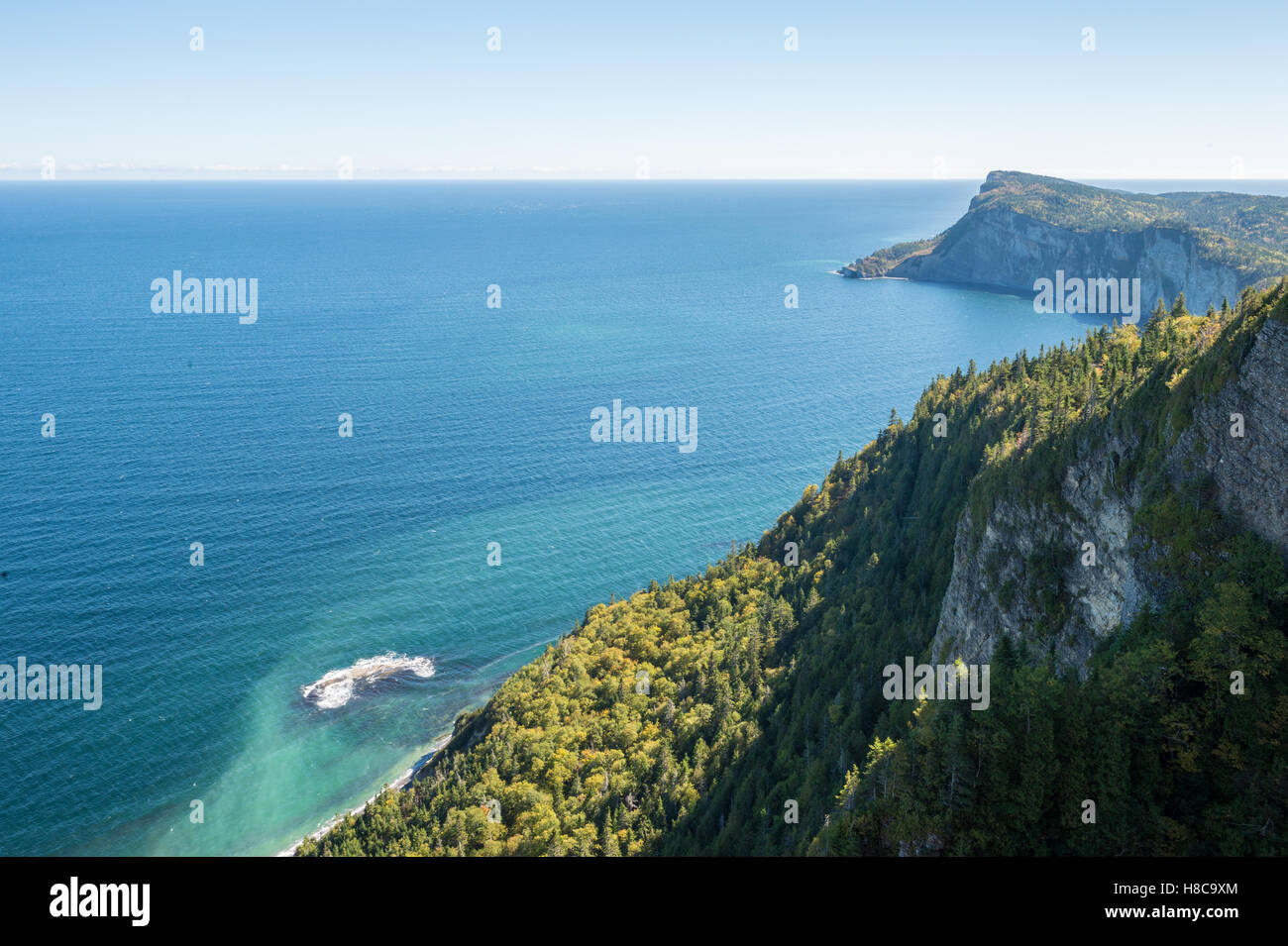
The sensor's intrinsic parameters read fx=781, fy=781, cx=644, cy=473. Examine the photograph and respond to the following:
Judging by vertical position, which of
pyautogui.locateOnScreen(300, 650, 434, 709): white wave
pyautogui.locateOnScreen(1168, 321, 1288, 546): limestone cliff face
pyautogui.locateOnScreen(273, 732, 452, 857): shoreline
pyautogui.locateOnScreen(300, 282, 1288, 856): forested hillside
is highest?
pyautogui.locateOnScreen(1168, 321, 1288, 546): limestone cliff face

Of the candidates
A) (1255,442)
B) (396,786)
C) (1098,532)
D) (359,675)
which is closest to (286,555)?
(359,675)

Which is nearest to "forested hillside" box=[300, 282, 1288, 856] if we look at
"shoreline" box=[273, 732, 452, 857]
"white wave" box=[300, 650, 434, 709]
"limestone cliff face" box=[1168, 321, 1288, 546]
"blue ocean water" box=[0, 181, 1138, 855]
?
"limestone cliff face" box=[1168, 321, 1288, 546]

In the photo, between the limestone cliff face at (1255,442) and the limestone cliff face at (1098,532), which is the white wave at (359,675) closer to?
the limestone cliff face at (1098,532)

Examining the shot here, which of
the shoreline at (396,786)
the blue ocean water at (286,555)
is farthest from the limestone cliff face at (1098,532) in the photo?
the blue ocean water at (286,555)

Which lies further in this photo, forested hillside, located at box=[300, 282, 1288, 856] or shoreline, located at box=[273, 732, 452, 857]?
shoreline, located at box=[273, 732, 452, 857]

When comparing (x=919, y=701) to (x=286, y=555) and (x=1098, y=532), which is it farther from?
(x=286, y=555)

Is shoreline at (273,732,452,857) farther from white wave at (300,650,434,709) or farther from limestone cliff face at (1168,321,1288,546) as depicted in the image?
limestone cliff face at (1168,321,1288,546)

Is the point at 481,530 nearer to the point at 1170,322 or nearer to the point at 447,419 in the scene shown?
the point at 447,419
